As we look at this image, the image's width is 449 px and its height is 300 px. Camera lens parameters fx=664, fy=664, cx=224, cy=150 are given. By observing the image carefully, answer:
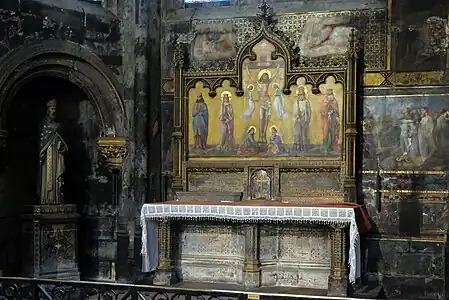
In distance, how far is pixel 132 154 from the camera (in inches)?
442

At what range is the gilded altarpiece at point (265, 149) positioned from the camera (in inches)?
396

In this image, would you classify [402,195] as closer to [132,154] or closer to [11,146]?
[132,154]

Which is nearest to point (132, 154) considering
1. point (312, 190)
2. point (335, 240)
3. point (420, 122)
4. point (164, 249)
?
point (164, 249)

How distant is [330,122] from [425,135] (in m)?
1.45

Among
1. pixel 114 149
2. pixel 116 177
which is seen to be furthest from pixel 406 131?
pixel 116 177

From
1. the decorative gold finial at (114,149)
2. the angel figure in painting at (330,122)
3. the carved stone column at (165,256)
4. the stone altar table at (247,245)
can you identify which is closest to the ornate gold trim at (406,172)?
the angel figure in painting at (330,122)

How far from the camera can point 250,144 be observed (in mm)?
10758

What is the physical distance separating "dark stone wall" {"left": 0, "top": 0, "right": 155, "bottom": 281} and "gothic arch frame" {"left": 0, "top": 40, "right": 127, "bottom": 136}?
147 mm

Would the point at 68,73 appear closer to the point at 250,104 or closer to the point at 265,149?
the point at 250,104

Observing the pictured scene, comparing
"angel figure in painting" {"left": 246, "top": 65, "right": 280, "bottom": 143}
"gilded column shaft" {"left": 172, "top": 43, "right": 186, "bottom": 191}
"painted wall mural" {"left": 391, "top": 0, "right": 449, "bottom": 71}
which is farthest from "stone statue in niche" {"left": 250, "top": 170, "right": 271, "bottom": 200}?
"painted wall mural" {"left": 391, "top": 0, "right": 449, "bottom": 71}

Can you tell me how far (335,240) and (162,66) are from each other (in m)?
4.39

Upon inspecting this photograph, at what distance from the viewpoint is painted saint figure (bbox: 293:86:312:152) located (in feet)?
34.4

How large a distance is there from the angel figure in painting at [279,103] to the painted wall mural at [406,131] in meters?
1.28

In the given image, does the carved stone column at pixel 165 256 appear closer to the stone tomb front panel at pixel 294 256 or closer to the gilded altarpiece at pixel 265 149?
the gilded altarpiece at pixel 265 149
